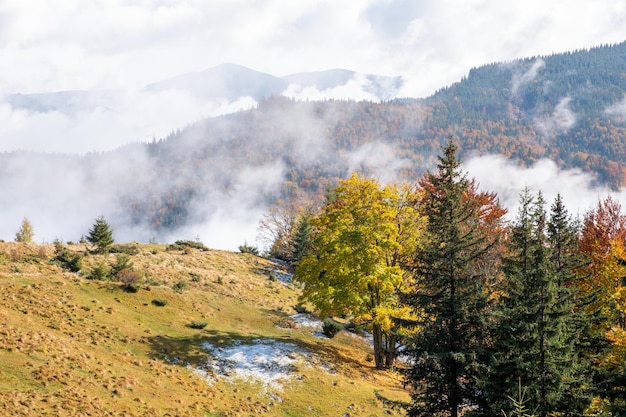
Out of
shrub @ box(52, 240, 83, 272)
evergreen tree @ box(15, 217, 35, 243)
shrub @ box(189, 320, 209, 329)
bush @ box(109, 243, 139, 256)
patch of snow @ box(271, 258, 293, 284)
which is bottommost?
shrub @ box(189, 320, 209, 329)

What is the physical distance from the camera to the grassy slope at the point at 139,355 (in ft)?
58.5

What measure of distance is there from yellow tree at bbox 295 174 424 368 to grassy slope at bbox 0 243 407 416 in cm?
430

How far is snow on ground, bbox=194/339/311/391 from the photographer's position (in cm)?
2491

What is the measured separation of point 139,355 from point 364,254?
47.9 ft

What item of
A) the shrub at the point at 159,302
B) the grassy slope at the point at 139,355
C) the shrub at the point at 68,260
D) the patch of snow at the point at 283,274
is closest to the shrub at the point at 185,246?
the patch of snow at the point at 283,274

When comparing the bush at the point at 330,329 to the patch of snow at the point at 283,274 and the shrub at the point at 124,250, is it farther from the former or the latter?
the shrub at the point at 124,250

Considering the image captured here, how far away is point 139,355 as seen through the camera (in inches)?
944

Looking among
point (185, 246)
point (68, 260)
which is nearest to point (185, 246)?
point (185, 246)

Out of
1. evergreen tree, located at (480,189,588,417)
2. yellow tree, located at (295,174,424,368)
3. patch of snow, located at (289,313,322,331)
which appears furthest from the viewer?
patch of snow, located at (289,313,322,331)

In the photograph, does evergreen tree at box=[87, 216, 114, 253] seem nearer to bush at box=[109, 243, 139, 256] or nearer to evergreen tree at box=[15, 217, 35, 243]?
bush at box=[109, 243, 139, 256]

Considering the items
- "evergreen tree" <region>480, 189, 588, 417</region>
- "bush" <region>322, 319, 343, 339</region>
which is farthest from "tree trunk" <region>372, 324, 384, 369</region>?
"evergreen tree" <region>480, 189, 588, 417</region>

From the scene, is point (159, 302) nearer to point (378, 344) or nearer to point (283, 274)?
point (378, 344)

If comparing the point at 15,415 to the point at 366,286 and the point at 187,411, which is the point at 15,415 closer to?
the point at 187,411

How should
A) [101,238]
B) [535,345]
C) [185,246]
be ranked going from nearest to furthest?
[535,345] < [101,238] < [185,246]
